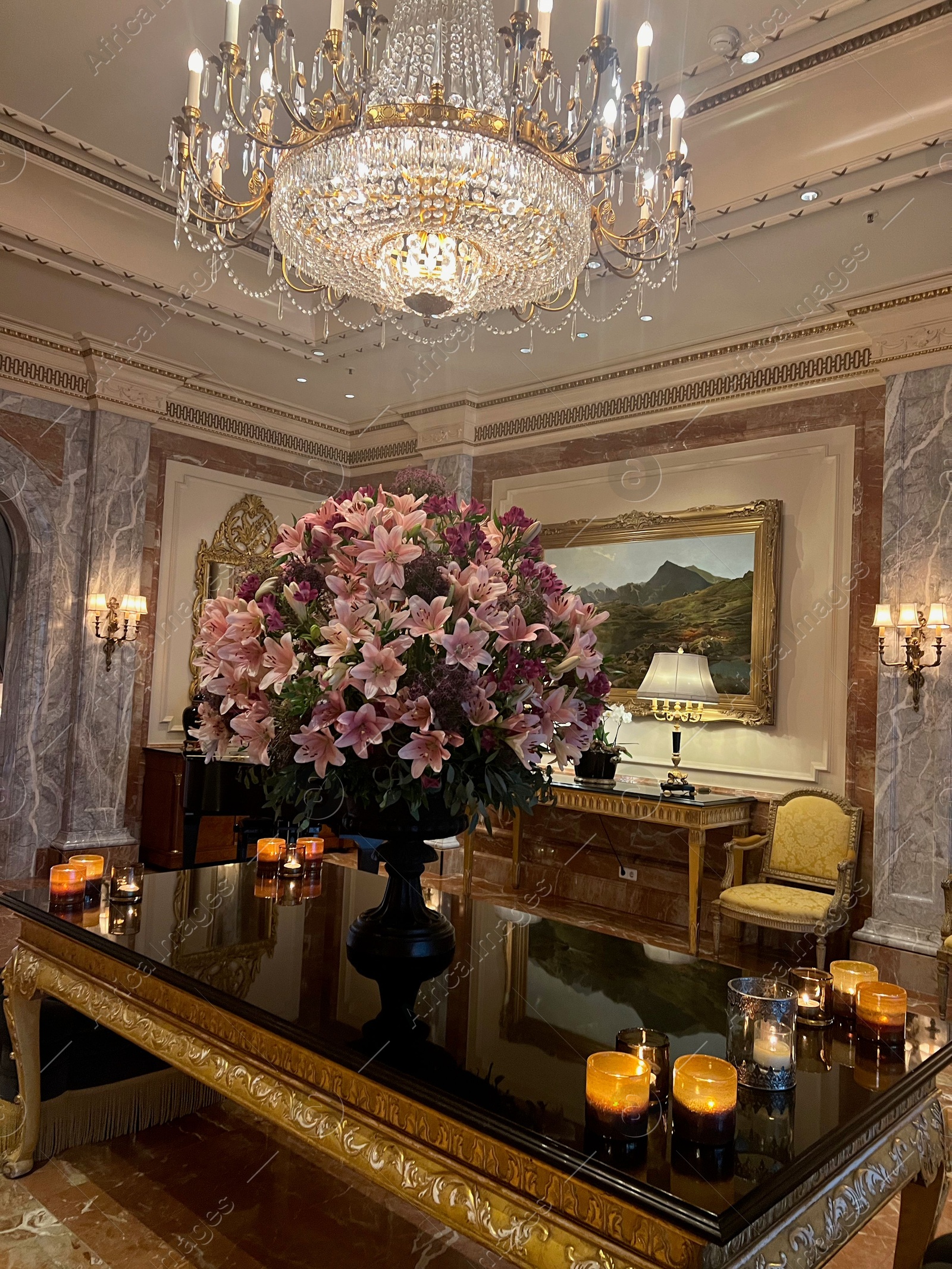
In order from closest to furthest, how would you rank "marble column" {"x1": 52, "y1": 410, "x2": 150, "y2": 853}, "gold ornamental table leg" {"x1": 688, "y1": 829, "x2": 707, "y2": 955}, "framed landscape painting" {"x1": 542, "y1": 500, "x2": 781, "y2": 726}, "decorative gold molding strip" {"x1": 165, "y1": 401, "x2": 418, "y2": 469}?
"gold ornamental table leg" {"x1": 688, "y1": 829, "x2": 707, "y2": 955}, "framed landscape painting" {"x1": 542, "y1": 500, "x2": 781, "y2": 726}, "marble column" {"x1": 52, "y1": 410, "x2": 150, "y2": 853}, "decorative gold molding strip" {"x1": 165, "y1": 401, "x2": 418, "y2": 469}

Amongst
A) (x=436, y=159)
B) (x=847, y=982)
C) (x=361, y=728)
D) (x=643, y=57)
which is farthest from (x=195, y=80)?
(x=847, y=982)

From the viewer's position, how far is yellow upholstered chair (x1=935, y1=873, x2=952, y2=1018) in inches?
171

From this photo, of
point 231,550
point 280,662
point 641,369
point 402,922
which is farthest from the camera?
point 231,550

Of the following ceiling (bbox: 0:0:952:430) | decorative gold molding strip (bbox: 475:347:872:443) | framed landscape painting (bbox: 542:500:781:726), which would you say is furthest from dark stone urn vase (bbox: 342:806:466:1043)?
decorative gold molding strip (bbox: 475:347:872:443)

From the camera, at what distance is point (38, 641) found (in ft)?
22.1

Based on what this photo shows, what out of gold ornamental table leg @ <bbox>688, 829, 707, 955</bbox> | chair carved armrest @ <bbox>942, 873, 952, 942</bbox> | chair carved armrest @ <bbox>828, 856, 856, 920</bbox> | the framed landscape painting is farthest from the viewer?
the framed landscape painting

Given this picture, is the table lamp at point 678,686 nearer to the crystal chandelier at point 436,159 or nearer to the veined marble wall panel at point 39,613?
the crystal chandelier at point 436,159

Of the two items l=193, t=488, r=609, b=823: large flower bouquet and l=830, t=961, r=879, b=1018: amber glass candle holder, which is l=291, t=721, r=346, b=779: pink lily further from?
l=830, t=961, r=879, b=1018: amber glass candle holder

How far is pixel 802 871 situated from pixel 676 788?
88 cm

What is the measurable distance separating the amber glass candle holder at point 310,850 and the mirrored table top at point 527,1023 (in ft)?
0.74

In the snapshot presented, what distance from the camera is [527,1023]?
1.73 metres

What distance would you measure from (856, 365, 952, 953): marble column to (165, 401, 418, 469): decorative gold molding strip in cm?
446

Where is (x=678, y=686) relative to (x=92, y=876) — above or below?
above

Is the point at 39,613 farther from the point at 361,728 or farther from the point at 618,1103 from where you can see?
the point at 618,1103
